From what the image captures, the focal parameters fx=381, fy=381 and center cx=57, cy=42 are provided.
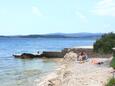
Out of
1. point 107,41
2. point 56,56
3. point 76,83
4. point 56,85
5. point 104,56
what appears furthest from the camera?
point 56,56

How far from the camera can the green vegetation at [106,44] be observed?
41.2 m

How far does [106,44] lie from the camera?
41156 millimetres

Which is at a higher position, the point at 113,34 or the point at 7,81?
the point at 113,34

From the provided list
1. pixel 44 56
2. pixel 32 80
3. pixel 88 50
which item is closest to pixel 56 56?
pixel 44 56

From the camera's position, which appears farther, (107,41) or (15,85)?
(107,41)

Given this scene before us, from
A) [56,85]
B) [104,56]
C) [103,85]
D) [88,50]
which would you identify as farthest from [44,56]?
[103,85]

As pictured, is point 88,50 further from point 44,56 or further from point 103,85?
point 103,85

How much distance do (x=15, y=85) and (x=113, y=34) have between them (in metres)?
15.9

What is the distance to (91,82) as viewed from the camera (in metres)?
23.1

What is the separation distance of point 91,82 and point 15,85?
397 inches

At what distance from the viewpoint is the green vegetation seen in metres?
41.2

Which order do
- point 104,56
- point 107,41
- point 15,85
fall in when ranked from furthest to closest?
point 104,56, point 107,41, point 15,85

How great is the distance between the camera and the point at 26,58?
66.4m

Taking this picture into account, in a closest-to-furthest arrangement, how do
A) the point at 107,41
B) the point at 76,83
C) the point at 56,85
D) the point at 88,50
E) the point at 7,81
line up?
the point at 76,83
the point at 56,85
the point at 7,81
the point at 107,41
the point at 88,50
